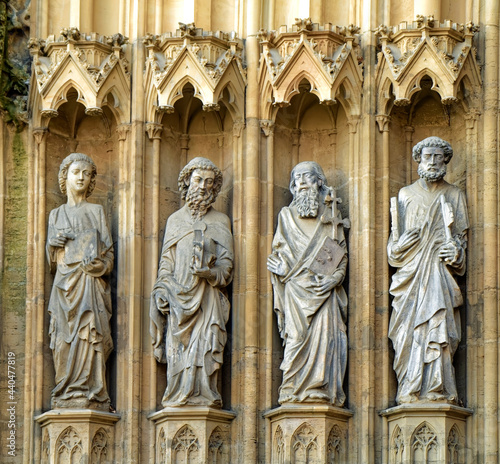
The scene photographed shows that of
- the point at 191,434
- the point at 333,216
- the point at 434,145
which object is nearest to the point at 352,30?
the point at 434,145

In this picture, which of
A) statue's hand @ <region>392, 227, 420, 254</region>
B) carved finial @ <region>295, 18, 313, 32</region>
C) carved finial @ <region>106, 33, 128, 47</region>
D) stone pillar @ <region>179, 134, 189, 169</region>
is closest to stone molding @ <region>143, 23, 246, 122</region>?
carved finial @ <region>106, 33, 128, 47</region>

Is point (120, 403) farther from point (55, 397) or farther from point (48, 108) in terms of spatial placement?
point (48, 108)

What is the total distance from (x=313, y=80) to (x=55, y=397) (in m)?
3.63

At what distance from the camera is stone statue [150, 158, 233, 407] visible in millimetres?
17469

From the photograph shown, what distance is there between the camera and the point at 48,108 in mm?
18125

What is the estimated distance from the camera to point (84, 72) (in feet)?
59.2

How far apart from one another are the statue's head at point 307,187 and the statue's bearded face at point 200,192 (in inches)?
29.3

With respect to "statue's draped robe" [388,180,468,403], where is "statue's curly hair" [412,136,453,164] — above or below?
above

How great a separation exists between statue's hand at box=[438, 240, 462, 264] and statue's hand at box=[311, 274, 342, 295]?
36.7 inches

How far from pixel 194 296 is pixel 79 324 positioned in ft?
3.44

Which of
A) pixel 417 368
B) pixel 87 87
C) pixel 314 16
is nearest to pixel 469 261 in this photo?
pixel 417 368

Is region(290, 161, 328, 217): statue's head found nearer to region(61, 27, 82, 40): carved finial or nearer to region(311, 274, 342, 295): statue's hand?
region(311, 274, 342, 295): statue's hand

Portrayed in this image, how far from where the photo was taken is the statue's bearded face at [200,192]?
17.9m

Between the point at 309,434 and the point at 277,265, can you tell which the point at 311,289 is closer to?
the point at 277,265
